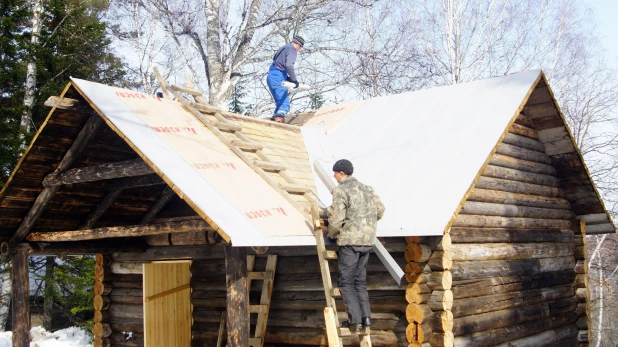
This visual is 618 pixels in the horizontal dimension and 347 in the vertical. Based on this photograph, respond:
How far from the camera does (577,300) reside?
12648 mm

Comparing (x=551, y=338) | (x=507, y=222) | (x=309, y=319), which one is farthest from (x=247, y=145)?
(x=551, y=338)

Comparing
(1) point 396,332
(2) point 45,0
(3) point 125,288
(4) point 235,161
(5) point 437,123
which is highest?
(2) point 45,0

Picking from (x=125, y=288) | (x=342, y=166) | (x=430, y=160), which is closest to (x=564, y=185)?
(x=430, y=160)

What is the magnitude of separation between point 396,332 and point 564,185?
568cm

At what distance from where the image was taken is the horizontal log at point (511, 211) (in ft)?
32.3

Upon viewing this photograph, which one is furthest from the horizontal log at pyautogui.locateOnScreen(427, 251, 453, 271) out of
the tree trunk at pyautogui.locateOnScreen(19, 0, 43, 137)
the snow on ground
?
the snow on ground

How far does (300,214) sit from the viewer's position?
8336mm

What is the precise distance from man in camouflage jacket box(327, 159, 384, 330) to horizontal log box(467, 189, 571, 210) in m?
2.70

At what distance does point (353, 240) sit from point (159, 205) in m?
4.60

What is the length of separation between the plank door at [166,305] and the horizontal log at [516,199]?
4972 millimetres

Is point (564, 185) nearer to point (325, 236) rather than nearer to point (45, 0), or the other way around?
point (325, 236)

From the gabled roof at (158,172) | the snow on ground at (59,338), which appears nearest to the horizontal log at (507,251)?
the gabled roof at (158,172)

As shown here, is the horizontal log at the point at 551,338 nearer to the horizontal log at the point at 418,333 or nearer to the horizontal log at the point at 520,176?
the horizontal log at the point at 418,333

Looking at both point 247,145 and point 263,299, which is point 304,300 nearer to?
point 263,299
